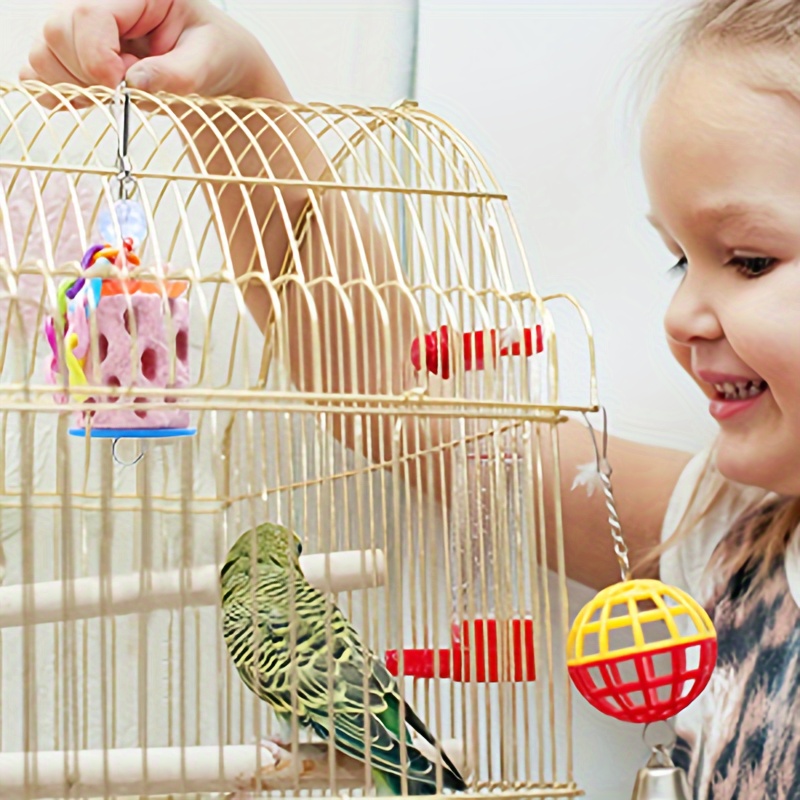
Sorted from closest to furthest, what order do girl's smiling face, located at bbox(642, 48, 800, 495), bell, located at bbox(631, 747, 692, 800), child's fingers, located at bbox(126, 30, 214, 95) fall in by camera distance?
bell, located at bbox(631, 747, 692, 800)
girl's smiling face, located at bbox(642, 48, 800, 495)
child's fingers, located at bbox(126, 30, 214, 95)

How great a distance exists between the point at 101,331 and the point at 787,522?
69cm

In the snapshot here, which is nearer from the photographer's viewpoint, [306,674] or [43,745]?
[306,674]

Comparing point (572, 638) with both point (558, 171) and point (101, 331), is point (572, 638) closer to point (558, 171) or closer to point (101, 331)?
point (101, 331)

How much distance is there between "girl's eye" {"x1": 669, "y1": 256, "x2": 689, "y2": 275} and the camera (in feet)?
3.74

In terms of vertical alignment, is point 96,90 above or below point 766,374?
above

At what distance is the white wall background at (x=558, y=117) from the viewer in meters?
1.20

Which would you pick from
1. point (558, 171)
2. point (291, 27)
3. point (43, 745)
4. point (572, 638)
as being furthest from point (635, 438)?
point (43, 745)

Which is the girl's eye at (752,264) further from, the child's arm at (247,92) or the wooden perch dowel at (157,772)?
the wooden perch dowel at (157,772)

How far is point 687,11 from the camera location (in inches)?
44.5

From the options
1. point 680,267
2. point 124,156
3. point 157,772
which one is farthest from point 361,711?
point 680,267

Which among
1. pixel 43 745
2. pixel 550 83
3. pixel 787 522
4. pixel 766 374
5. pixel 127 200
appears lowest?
pixel 43 745

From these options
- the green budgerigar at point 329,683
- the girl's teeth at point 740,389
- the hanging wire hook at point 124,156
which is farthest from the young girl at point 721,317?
the green budgerigar at point 329,683

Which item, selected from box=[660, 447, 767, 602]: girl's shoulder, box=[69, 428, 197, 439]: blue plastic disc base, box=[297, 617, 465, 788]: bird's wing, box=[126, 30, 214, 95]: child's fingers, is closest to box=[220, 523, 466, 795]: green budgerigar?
box=[297, 617, 465, 788]: bird's wing

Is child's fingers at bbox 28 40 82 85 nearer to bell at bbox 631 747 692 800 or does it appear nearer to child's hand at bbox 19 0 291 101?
child's hand at bbox 19 0 291 101
